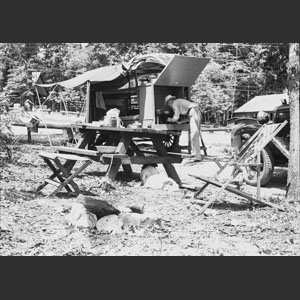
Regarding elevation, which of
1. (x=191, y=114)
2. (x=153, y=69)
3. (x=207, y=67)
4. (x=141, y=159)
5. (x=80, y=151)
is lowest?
(x=141, y=159)

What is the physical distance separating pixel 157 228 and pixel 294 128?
255 cm

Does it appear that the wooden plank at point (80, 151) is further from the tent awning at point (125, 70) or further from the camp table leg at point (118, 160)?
the tent awning at point (125, 70)

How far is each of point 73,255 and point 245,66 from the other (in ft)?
77.1

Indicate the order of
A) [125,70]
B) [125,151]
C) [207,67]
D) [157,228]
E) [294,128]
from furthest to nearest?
[207,67] → [125,70] → [125,151] → [294,128] → [157,228]

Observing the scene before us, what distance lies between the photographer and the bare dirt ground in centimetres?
409

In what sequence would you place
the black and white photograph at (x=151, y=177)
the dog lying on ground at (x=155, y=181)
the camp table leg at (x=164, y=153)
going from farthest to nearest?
the camp table leg at (x=164, y=153), the dog lying on ground at (x=155, y=181), the black and white photograph at (x=151, y=177)

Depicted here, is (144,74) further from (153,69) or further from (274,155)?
(274,155)

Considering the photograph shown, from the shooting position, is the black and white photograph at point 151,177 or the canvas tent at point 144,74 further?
the canvas tent at point 144,74

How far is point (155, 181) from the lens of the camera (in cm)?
760

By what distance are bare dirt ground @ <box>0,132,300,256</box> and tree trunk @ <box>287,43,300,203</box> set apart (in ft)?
0.74

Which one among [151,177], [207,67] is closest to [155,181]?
[151,177]


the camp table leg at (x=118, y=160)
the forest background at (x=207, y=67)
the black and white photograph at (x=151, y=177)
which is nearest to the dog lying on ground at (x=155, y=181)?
the black and white photograph at (x=151, y=177)

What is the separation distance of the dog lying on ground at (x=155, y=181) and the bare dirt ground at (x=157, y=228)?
30 centimetres

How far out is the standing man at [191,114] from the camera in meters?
7.47
